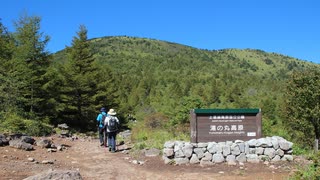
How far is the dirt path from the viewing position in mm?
10859

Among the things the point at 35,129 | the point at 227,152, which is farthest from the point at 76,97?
the point at 227,152

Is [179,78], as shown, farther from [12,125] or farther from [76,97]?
[12,125]

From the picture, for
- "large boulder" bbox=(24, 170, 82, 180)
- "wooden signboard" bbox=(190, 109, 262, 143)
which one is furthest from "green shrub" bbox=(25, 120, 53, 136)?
"large boulder" bbox=(24, 170, 82, 180)

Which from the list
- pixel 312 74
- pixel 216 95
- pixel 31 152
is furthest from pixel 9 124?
pixel 216 95

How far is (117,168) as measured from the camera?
12.1m

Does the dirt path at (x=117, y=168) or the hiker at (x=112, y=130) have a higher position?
the hiker at (x=112, y=130)

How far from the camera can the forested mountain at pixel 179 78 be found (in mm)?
35844

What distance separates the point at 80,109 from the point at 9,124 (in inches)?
496

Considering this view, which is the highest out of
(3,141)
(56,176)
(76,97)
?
(76,97)

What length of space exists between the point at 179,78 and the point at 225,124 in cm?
8291

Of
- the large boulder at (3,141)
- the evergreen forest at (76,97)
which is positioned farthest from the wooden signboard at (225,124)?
the large boulder at (3,141)

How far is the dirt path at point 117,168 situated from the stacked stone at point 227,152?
35cm

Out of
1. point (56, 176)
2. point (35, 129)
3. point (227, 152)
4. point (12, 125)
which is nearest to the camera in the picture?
point (56, 176)

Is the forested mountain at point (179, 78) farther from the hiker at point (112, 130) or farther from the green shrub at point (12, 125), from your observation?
the green shrub at point (12, 125)
